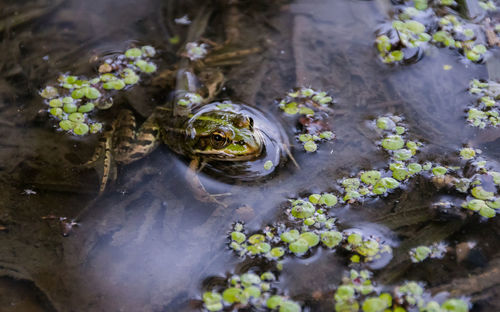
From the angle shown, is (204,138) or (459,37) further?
(459,37)

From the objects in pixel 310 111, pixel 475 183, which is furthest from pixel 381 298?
pixel 310 111

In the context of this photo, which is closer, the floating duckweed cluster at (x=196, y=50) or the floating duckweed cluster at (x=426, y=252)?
the floating duckweed cluster at (x=426, y=252)

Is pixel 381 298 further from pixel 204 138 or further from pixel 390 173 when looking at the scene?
pixel 204 138

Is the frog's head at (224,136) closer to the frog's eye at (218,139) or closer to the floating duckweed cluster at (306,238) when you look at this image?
the frog's eye at (218,139)

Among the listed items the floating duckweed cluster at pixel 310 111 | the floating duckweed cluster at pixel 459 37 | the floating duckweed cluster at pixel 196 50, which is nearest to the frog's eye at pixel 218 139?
the floating duckweed cluster at pixel 310 111

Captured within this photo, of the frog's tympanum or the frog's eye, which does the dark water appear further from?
the frog's eye

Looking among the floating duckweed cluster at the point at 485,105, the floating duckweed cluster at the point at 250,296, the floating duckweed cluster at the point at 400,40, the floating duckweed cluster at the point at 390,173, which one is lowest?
the floating duckweed cluster at the point at 250,296

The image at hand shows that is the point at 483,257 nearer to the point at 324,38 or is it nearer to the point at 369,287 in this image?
the point at 369,287
